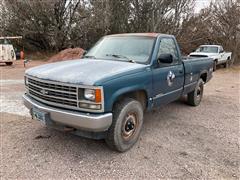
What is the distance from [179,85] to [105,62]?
6.10ft

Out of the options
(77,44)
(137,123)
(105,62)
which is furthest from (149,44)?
(77,44)

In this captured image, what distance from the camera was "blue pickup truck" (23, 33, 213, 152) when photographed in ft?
10.5

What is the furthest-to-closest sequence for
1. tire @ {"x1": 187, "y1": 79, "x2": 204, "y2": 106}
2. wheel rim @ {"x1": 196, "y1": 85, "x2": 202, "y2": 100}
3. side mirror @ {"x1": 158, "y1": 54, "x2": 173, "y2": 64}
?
wheel rim @ {"x1": 196, "y1": 85, "x2": 202, "y2": 100}, tire @ {"x1": 187, "y1": 79, "x2": 204, "y2": 106}, side mirror @ {"x1": 158, "y1": 54, "x2": 173, "y2": 64}

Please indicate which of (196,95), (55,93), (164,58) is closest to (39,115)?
(55,93)

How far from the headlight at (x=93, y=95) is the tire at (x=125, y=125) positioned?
0.47m

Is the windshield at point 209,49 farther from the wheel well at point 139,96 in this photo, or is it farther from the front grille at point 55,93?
the front grille at point 55,93

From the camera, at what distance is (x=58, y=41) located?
20.0 m

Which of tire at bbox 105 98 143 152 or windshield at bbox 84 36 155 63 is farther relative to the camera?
windshield at bbox 84 36 155 63

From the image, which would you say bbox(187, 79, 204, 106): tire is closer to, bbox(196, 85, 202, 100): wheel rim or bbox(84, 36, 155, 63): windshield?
bbox(196, 85, 202, 100): wheel rim

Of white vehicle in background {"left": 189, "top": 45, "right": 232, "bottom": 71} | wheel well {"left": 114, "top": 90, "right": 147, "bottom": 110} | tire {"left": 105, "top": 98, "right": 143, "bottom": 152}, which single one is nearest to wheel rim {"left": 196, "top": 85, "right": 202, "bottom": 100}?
wheel well {"left": 114, "top": 90, "right": 147, "bottom": 110}

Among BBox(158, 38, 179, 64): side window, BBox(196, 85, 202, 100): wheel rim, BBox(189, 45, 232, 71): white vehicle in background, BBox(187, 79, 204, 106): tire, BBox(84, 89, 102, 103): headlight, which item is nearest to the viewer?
BBox(84, 89, 102, 103): headlight

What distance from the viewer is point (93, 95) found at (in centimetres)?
313

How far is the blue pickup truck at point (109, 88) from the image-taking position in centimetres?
319

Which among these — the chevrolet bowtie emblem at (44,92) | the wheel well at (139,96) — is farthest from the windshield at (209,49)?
the chevrolet bowtie emblem at (44,92)
